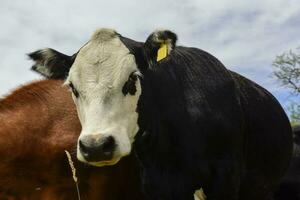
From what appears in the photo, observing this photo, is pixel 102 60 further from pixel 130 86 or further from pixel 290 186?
Answer: pixel 290 186

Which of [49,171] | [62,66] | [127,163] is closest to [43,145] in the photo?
[49,171]

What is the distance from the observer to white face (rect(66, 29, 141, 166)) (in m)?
4.51

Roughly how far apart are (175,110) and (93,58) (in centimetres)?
107

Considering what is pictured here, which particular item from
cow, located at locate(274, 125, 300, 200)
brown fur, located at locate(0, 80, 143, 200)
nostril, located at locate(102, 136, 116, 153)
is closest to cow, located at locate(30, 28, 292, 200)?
nostril, located at locate(102, 136, 116, 153)

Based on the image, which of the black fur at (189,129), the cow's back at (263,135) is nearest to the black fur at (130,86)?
the black fur at (189,129)

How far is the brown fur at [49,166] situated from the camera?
22.0ft

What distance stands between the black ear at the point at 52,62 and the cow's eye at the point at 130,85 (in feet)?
2.49

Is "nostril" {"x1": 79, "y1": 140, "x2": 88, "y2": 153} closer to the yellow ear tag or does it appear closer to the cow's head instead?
the cow's head

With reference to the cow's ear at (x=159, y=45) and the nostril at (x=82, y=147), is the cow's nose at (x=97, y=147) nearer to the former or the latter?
the nostril at (x=82, y=147)

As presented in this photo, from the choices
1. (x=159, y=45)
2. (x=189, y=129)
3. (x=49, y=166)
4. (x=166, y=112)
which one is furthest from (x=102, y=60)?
(x=49, y=166)

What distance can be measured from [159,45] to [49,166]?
241 cm

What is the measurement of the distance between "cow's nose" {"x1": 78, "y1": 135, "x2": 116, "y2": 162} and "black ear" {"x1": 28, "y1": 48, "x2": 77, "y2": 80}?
4.30 feet

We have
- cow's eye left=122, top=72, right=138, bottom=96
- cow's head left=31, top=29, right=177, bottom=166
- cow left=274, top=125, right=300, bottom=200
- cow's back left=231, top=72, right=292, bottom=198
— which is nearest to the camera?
cow's head left=31, top=29, right=177, bottom=166

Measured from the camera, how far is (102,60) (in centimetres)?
507
